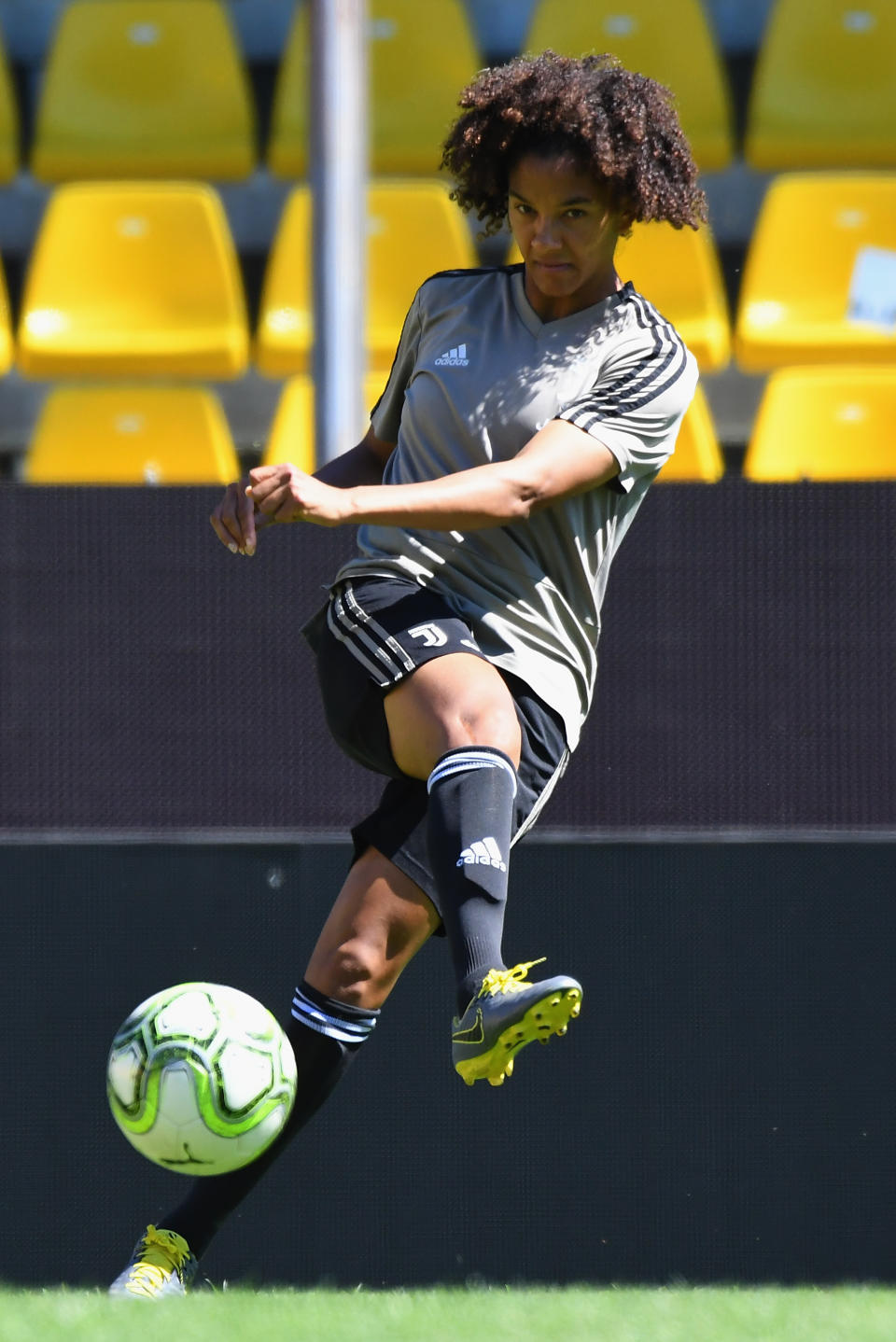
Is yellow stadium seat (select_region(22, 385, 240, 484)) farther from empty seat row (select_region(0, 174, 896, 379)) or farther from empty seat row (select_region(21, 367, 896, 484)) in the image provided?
empty seat row (select_region(0, 174, 896, 379))

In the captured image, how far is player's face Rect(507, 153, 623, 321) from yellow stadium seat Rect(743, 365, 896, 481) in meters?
1.94

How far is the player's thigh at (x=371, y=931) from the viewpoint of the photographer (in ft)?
9.20

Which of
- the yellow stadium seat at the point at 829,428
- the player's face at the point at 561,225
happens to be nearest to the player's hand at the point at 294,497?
the player's face at the point at 561,225

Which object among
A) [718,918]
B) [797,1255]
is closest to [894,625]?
[718,918]

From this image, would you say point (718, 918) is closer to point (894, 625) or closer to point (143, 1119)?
point (894, 625)

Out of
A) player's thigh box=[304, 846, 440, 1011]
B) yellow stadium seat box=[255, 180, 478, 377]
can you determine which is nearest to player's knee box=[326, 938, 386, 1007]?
player's thigh box=[304, 846, 440, 1011]

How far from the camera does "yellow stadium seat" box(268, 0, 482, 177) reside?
5.80 m

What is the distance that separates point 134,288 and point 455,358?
9.57ft

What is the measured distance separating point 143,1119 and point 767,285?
3397 millimetres

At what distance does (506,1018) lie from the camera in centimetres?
237

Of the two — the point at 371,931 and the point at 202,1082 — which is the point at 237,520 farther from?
the point at 202,1082

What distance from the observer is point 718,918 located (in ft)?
11.9

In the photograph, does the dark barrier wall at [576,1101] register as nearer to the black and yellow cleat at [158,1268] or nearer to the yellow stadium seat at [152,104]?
the black and yellow cleat at [158,1268]

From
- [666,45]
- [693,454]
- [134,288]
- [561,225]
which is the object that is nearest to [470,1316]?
[561,225]
